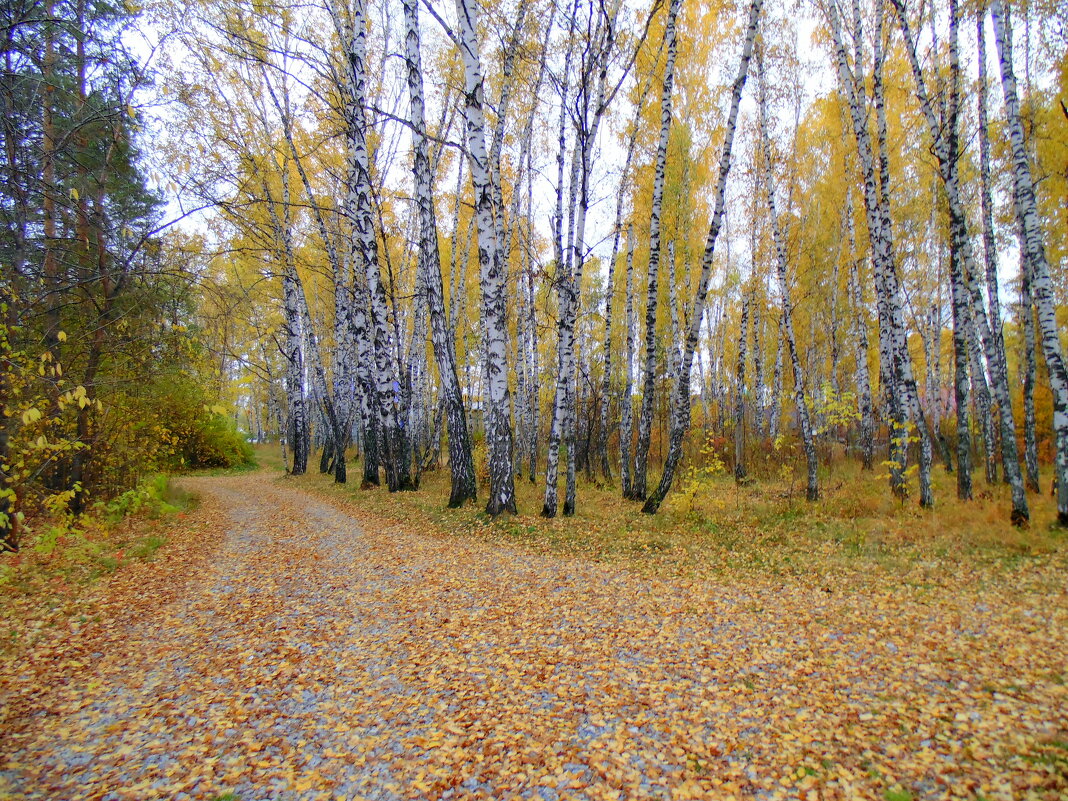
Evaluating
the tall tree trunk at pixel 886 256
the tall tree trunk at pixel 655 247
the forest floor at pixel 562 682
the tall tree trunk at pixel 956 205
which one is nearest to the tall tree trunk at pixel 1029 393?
the tall tree trunk at pixel 886 256

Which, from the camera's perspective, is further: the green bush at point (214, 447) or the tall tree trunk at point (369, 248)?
the green bush at point (214, 447)

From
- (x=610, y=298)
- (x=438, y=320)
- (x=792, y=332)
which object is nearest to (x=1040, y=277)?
(x=792, y=332)

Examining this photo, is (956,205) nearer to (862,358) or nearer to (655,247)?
(655,247)

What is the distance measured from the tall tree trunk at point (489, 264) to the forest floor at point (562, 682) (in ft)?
9.46

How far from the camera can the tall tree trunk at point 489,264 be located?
8.22 meters

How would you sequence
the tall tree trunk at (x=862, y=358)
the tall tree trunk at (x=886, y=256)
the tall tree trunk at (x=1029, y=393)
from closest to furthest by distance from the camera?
the tall tree trunk at (x=886, y=256)
the tall tree trunk at (x=1029, y=393)
the tall tree trunk at (x=862, y=358)

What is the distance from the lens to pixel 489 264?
8805 millimetres

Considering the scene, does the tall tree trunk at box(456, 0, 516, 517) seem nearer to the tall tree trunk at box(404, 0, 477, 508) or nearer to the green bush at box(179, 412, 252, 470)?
the tall tree trunk at box(404, 0, 477, 508)

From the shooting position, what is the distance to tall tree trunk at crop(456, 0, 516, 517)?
8.22m

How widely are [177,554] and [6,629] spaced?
2.90m

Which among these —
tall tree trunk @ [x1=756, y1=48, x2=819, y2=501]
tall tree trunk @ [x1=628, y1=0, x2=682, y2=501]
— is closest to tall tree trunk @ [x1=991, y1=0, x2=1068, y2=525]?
tall tree trunk @ [x1=756, y1=48, x2=819, y2=501]

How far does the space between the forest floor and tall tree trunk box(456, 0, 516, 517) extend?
2.88 meters

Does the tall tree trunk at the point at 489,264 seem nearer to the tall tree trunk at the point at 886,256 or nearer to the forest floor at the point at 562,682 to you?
the forest floor at the point at 562,682

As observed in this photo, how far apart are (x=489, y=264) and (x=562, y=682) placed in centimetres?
700
